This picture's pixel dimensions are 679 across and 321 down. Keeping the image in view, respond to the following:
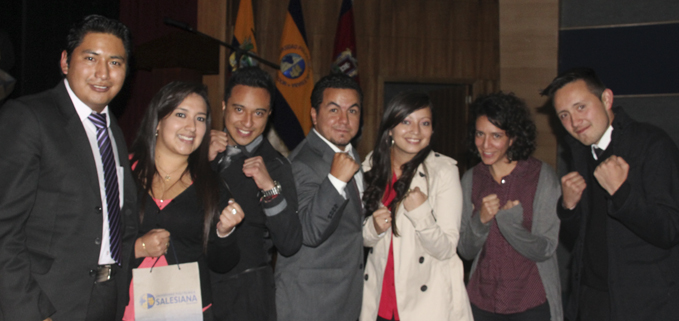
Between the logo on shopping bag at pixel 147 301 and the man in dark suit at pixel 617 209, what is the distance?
6.45 feet

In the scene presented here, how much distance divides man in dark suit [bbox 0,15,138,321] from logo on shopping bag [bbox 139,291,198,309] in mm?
120

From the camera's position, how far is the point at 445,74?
641 centimetres

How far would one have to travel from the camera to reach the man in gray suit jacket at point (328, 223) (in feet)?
6.68

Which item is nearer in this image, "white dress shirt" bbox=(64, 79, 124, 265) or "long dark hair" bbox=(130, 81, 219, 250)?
"white dress shirt" bbox=(64, 79, 124, 265)

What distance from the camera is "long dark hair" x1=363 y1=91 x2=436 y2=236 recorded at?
2.26m

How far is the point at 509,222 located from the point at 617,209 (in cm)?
48

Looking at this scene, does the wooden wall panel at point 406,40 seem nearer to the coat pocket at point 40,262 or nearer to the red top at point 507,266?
the red top at point 507,266

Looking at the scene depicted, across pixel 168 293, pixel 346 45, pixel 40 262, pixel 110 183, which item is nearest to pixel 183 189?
pixel 110 183

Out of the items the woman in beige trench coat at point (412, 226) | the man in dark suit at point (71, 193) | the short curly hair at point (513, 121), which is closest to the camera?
the man in dark suit at point (71, 193)

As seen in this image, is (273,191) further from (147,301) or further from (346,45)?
(346,45)

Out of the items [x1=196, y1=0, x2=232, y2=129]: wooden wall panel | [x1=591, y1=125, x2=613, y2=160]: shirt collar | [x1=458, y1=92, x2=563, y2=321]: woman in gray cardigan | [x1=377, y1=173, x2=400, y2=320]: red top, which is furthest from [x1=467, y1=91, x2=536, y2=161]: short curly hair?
[x1=196, y1=0, x2=232, y2=129]: wooden wall panel

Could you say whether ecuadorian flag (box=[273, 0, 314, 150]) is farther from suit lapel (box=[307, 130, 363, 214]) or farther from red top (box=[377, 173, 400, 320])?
red top (box=[377, 173, 400, 320])

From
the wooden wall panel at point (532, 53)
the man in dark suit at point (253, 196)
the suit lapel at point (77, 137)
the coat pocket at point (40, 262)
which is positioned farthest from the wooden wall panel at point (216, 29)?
the coat pocket at point (40, 262)

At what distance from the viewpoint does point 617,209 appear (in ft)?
6.43
